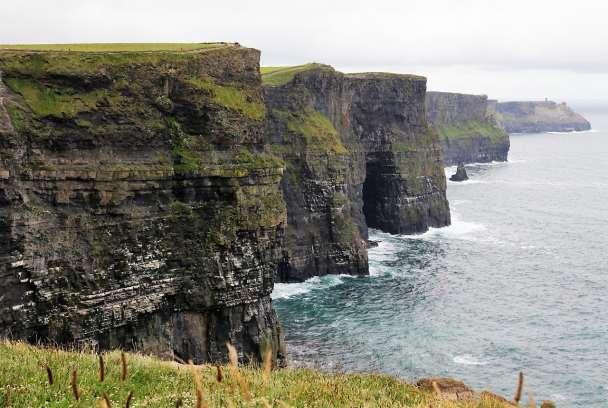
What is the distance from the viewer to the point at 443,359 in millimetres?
43969

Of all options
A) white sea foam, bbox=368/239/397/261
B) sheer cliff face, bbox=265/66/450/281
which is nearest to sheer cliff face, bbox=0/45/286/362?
sheer cliff face, bbox=265/66/450/281

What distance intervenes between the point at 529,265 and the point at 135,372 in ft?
212

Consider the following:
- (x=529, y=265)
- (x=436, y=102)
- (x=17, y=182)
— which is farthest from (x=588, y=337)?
(x=436, y=102)

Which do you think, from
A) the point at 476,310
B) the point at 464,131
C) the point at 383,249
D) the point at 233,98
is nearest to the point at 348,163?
the point at 383,249

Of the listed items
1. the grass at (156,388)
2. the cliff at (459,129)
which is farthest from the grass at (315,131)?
the cliff at (459,129)

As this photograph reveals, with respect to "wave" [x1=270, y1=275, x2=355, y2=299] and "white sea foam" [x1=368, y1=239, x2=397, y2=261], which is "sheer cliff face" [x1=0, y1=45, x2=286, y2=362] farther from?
"white sea foam" [x1=368, y1=239, x2=397, y2=261]

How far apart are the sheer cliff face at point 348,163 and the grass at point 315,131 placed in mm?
124

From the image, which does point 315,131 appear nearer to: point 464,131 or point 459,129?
point 459,129

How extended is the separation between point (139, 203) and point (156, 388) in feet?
81.7

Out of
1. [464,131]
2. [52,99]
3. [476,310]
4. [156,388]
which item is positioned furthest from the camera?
[464,131]

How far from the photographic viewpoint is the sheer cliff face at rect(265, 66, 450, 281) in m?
64.1

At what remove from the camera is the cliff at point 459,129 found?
182750mm

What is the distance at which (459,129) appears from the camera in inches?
7530

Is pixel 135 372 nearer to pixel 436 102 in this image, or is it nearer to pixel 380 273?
pixel 380 273
